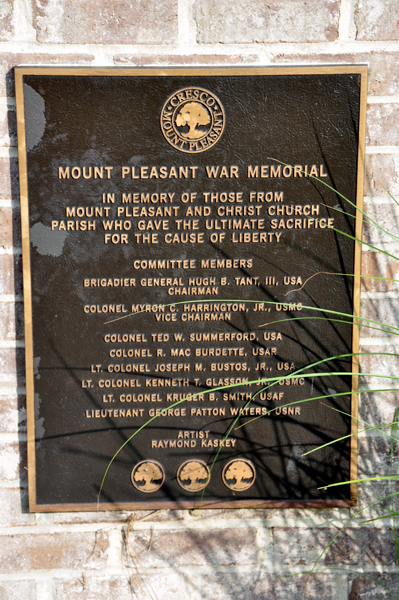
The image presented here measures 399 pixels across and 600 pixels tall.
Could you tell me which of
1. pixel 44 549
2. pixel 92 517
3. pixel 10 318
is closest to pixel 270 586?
pixel 92 517

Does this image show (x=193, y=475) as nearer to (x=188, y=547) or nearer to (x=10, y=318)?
(x=188, y=547)

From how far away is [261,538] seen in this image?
6.46 ft

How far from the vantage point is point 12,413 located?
6.30 ft

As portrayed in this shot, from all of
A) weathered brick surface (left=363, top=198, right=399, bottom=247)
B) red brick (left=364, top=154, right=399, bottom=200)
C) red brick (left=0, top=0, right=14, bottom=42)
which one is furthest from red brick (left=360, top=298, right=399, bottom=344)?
red brick (left=0, top=0, right=14, bottom=42)

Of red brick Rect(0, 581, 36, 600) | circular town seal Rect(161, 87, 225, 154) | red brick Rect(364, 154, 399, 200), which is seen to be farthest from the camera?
red brick Rect(0, 581, 36, 600)

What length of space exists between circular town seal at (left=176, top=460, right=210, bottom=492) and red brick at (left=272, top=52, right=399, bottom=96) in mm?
1632

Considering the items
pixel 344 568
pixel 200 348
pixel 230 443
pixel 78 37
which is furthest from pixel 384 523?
pixel 78 37

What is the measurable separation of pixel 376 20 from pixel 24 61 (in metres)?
1.38

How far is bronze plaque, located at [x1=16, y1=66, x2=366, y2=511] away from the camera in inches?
69.0

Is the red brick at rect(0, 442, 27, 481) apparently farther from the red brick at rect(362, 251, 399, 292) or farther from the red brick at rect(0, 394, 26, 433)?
the red brick at rect(362, 251, 399, 292)

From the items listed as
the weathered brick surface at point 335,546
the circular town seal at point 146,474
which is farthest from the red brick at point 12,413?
the weathered brick surface at point 335,546

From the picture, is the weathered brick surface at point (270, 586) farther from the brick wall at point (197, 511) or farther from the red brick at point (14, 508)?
the red brick at point (14, 508)

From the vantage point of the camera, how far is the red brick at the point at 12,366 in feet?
6.22

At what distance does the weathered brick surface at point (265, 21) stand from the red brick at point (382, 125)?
33 centimetres
